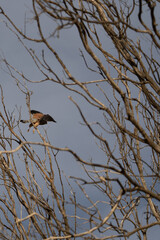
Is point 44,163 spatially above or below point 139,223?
above

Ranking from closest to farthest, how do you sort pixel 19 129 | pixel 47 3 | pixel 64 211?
1. pixel 47 3
2. pixel 64 211
3. pixel 19 129

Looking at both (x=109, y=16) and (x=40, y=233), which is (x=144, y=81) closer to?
(x=109, y=16)

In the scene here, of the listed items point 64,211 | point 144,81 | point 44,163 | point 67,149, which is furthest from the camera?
point 44,163

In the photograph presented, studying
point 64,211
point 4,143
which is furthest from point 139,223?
point 4,143

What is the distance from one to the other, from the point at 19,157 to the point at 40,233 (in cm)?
87

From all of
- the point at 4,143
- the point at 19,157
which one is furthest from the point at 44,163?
the point at 4,143

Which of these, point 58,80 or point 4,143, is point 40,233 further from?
point 58,80

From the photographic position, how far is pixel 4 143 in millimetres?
3619

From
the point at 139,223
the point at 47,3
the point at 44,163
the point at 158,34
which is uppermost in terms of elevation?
the point at 47,3

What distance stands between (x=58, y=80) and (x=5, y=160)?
1529 mm

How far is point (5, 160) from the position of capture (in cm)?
348

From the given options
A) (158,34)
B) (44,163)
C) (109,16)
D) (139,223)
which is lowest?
(139,223)

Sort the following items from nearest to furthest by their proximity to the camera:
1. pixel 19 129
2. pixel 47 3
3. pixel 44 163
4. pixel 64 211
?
1. pixel 47 3
2. pixel 64 211
3. pixel 44 163
4. pixel 19 129

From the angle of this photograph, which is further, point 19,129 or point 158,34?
point 19,129
